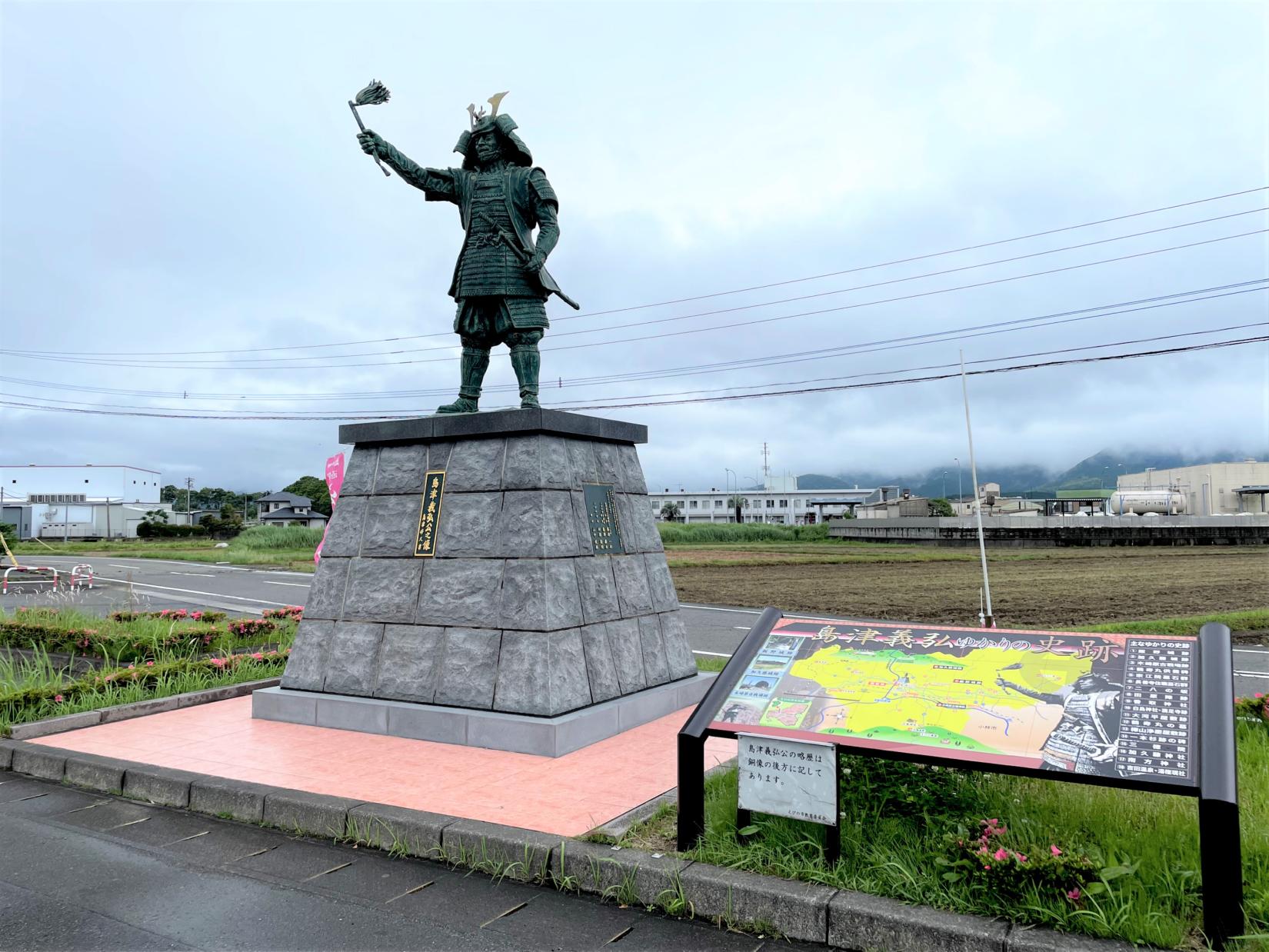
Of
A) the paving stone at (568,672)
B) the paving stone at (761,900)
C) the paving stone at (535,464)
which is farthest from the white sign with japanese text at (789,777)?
the paving stone at (535,464)

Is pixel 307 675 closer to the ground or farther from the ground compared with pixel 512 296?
closer to the ground

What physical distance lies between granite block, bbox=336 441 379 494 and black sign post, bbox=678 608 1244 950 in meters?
4.05

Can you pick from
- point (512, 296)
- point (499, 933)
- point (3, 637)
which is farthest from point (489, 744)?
point (3, 637)

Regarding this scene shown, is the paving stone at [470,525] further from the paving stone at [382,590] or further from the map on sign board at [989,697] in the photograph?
the map on sign board at [989,697]

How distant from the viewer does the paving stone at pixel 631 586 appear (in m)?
6.97

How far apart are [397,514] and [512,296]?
213 cm

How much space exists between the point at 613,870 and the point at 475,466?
3.71 meters

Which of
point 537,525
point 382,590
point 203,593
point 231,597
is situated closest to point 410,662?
point 382,590

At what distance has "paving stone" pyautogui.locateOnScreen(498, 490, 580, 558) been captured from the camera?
625 cm

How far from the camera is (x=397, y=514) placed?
6949 millimetres

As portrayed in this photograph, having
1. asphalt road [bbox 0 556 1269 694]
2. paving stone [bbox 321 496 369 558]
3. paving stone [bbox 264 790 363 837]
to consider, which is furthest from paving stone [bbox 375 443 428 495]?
asphalt road [bbox 0 556 1269 694]

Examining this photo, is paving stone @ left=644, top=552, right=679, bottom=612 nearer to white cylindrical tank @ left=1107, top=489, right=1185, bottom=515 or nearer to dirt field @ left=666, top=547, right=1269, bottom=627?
dirt field @ left=666, top=547, right=1269, bottom=627

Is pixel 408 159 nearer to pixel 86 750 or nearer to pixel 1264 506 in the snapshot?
pixel 86 750

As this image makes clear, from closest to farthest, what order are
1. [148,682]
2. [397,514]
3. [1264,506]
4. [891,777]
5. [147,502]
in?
[891,777], [397,514], [148,682], [1264,506], [147,502]
